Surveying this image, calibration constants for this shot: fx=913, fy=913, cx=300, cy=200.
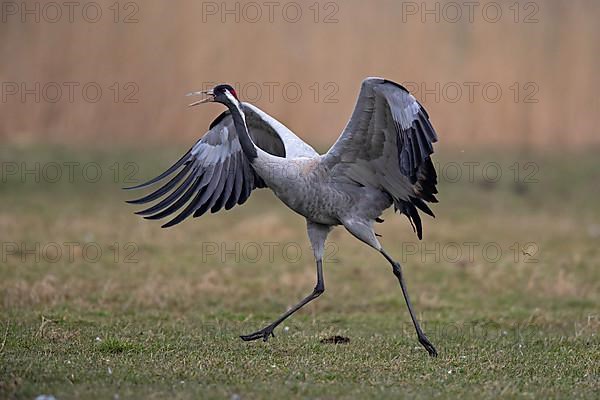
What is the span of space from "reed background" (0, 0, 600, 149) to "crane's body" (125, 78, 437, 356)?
62.6ft

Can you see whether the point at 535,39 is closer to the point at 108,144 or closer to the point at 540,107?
the point at 540,107

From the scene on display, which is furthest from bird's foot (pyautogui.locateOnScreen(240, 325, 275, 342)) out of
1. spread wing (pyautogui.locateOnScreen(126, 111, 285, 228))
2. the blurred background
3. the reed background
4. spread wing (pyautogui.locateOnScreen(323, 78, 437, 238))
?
the reed background

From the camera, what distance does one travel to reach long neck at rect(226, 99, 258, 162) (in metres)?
7.80

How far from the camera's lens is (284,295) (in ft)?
36.4

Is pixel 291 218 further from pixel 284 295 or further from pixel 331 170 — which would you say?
pixel 331 170

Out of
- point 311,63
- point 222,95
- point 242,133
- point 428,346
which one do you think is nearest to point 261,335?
point 428,346

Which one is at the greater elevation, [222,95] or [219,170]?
[222,95]

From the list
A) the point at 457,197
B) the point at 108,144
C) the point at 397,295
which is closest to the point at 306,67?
the point at 108,144

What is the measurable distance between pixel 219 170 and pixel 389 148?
1.84 meters

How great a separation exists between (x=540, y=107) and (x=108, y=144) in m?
13.6

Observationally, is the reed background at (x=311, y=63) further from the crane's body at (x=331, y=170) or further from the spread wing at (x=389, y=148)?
the spread wing at (x=389, y=148)

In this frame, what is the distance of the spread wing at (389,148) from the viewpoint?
7.08 metres

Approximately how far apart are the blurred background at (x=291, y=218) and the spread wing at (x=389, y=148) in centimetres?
139

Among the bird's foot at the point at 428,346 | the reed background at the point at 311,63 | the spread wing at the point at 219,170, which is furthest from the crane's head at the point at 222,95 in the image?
the reed background at the point at 311,63
